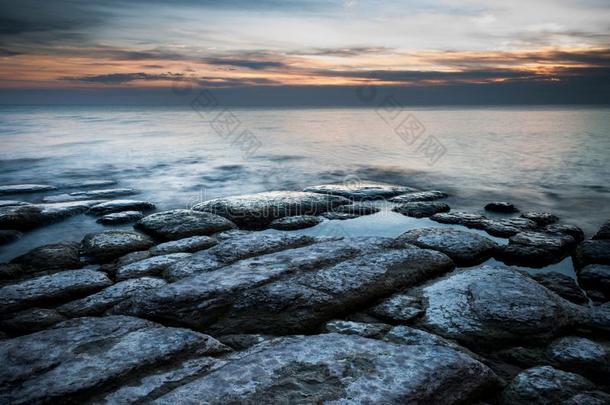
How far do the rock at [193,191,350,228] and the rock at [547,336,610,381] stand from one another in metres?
5.70

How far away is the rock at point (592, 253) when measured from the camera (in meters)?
6.50

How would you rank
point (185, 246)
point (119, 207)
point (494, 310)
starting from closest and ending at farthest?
point (494, 310)
point (185, 246)
point (119, 207)

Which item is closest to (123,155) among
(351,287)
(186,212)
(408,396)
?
(186,212)

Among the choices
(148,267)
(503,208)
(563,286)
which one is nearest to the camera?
(563,286)

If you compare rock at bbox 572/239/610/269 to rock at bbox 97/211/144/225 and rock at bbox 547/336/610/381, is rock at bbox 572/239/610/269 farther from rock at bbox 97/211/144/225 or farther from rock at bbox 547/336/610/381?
rock at bbox 97/211/144/225

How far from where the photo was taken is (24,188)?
13.0 meters

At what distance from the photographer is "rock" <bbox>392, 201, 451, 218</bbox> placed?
9.73 metres

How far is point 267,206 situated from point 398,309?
5205 millimetres

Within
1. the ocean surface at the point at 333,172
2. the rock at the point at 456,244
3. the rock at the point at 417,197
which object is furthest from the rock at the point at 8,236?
the rock at the point at 417,197

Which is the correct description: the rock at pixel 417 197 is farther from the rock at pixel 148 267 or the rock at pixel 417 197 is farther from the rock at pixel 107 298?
the rock at pixel 107 298

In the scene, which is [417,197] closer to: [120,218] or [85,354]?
[120,218]

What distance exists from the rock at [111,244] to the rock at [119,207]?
108 inches

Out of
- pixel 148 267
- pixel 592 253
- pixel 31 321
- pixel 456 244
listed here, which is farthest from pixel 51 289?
pixel 592 253

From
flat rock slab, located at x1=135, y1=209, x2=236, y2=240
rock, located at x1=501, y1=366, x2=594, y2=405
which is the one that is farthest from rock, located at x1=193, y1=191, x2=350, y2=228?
rock, located at x1=501, y1=366, x2=594, y2=405
